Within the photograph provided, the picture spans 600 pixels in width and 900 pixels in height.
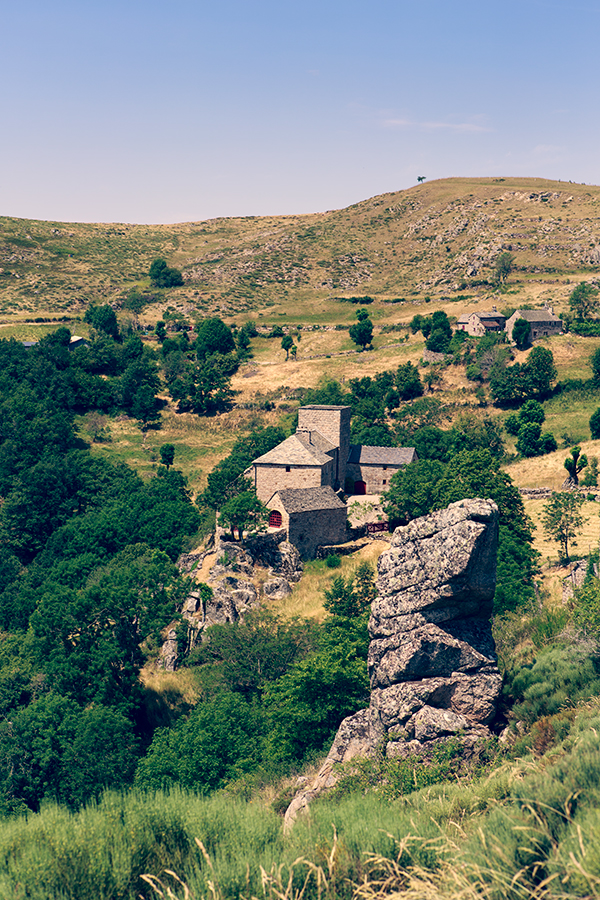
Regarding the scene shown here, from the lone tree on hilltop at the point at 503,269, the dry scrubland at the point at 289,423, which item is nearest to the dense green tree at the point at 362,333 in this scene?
the dry scrubland at the point at 289,423

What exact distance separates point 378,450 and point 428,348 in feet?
152

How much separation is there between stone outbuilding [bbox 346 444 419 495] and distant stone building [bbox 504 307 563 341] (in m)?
50.5

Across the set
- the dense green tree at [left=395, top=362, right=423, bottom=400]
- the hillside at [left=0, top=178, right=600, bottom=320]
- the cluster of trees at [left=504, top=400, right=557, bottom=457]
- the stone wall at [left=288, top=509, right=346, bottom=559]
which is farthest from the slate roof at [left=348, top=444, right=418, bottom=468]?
the hillside at [left=0, top=178, right=600, bottom=320]

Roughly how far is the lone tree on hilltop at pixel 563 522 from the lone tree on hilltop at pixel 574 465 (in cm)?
1559

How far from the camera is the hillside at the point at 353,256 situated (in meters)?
151

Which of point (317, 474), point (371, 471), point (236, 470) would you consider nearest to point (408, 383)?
point (371, 471)

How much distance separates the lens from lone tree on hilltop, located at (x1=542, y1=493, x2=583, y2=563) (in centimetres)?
5287

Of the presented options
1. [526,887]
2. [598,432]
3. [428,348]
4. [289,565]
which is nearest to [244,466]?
[289,565]

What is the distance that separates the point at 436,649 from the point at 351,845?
29.9 ft

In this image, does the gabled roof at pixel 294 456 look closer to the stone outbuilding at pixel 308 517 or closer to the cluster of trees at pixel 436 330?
the stone outbuilding at pixel 308 517

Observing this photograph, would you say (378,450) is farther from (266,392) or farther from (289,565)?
(266,392)

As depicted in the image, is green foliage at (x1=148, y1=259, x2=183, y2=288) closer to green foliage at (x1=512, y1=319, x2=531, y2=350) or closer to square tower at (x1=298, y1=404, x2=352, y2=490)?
green foliage at (x1=512, y1=319, x2=531, y2=350)

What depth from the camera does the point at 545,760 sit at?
51.2 feet

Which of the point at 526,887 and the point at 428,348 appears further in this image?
the point at 428,348
